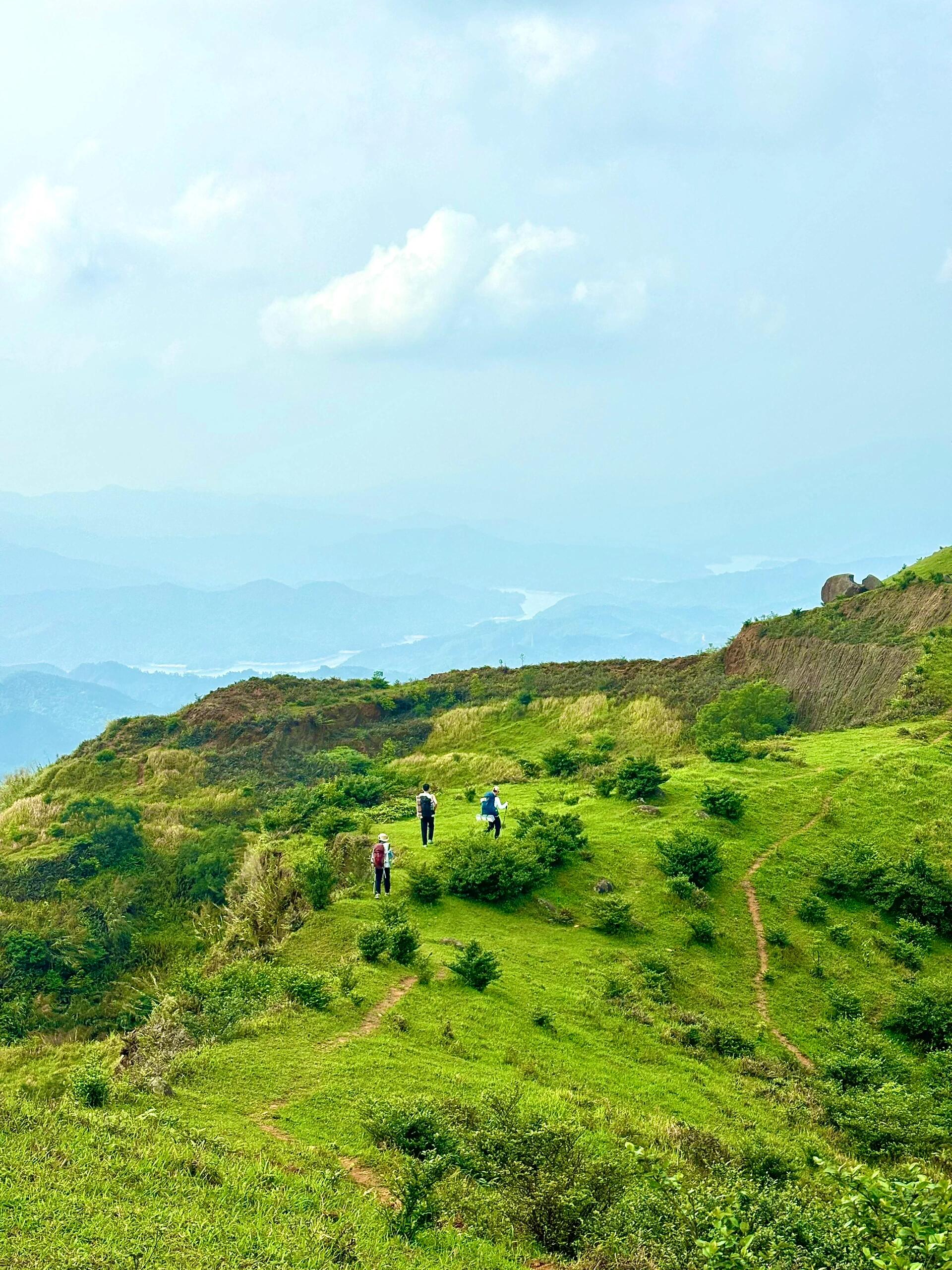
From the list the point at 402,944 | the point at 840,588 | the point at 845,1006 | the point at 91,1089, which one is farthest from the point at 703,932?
the point at 840,588

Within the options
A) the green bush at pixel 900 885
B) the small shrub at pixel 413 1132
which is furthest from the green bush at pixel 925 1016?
the small shrub at pixel 413 1132

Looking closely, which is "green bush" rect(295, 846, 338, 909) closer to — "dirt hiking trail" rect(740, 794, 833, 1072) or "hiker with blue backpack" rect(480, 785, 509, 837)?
"hiker with blue backpack" rect(480, 785, 509, 837)

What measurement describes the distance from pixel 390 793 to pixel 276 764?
15081 millimetres

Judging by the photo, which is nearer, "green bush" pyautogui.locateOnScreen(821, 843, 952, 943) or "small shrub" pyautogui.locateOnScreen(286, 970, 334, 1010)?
"small shrub" pyautogui.locateOnScreen(286, 970, 334, 1010)

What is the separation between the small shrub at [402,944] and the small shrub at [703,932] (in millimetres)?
6256

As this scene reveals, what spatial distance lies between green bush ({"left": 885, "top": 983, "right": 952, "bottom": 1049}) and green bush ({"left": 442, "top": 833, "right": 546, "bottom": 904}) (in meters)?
7.40

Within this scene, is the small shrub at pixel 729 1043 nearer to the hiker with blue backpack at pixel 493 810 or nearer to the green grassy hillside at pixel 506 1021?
the green grassy hillside at pixel 506 1021

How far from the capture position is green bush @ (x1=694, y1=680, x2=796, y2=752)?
114 ft

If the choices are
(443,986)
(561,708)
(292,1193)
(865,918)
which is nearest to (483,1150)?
(292,1193)

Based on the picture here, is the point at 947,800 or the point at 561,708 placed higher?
the point at 561,708

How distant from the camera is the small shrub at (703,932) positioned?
702 inches

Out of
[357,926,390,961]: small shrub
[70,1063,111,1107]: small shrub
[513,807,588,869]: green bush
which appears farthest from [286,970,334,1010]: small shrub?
[513,807,588,869]: green bush

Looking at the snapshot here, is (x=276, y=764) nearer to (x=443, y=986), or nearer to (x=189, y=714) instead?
(x=189, y=714)

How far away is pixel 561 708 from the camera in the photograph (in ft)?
139
